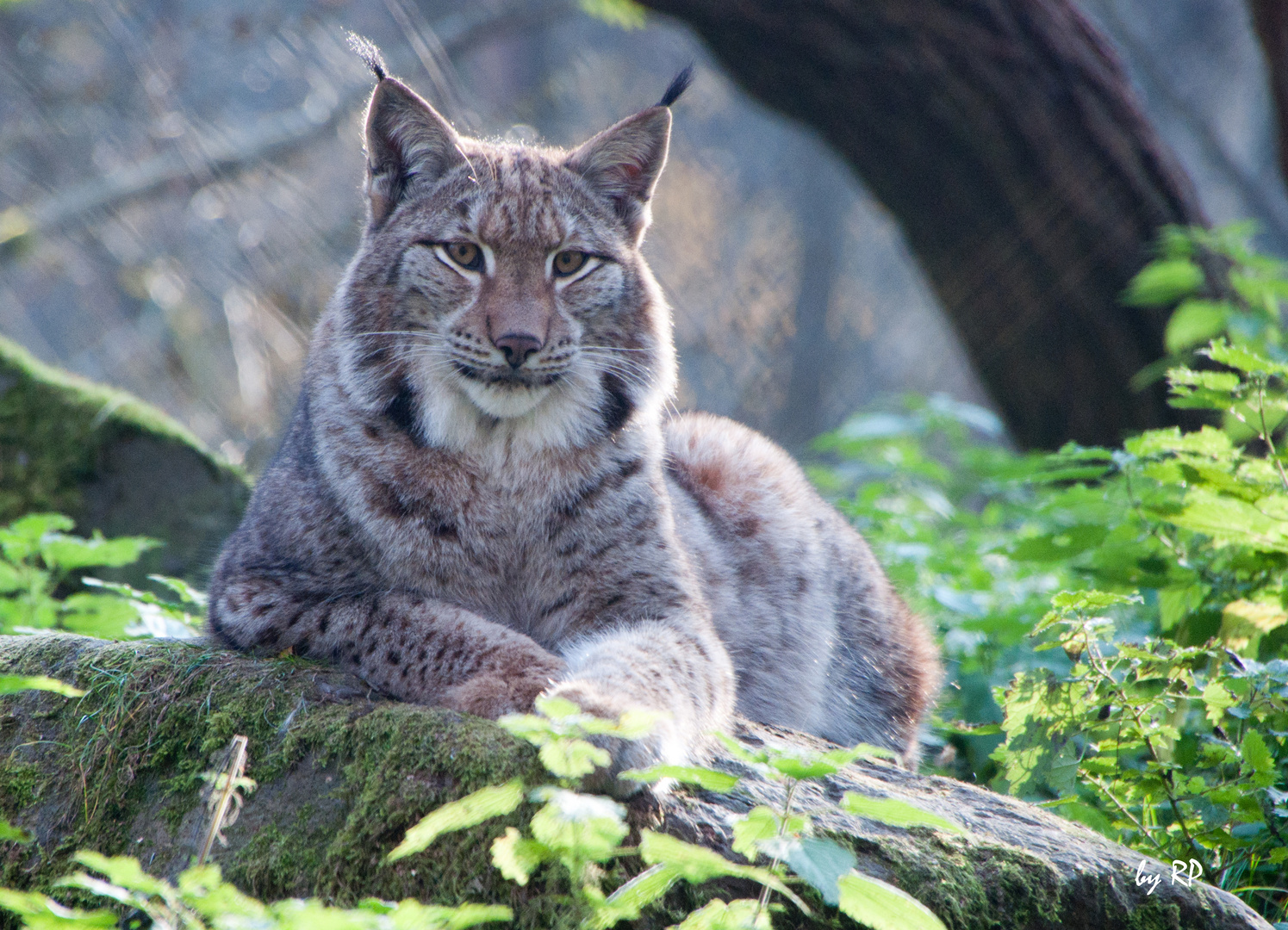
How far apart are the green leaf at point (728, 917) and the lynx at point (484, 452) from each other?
0.76 meters

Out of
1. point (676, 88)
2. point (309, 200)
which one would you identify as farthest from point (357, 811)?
point (309, 200)

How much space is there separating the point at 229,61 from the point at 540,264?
7682mm

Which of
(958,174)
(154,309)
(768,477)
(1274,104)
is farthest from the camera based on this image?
(154,309)

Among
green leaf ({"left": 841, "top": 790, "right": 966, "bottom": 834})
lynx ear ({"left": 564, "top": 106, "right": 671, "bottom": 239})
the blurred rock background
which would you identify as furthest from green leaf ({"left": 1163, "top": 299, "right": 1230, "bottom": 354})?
green leaf ({"left": 841, "top": 790, "right": 966, "bottom": 834})

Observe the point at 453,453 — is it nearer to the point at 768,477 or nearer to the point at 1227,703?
the point at 768,477

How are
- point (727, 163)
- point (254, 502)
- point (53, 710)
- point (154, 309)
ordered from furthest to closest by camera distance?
point (727, 163) → point (154, 309) → point (254, 502) → point (53, 710)

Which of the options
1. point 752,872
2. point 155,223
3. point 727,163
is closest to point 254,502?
point 752,872

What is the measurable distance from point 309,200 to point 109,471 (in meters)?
3.36

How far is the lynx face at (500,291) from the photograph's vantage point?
9.19 ft

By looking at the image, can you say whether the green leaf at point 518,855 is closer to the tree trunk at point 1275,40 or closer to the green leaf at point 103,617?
the green leaf at point 103,617

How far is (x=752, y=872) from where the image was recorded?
1528 mm

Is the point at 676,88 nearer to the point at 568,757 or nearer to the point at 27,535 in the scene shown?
the point at 568,757

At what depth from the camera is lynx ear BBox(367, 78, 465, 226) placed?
2977 mm
